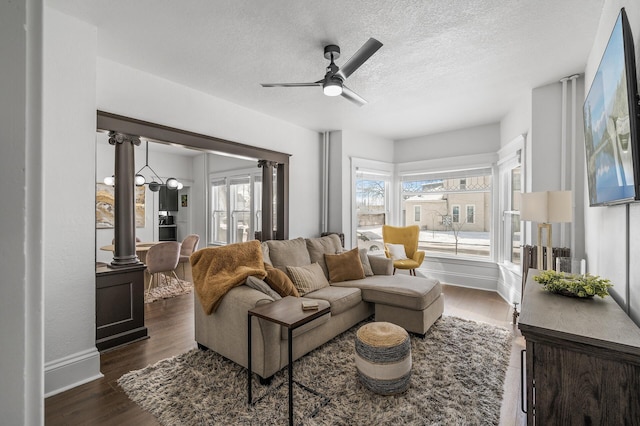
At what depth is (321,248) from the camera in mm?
3949

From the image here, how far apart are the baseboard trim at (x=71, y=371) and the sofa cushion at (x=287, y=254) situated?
5.65 feet

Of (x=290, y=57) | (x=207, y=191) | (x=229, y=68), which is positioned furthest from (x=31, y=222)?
(x=207, y=191)

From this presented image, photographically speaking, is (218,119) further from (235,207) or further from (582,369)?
(582,369)

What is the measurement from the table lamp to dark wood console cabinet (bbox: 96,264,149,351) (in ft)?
12.7

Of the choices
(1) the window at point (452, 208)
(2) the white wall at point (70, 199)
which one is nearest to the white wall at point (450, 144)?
(1) the window at point (452, 208)

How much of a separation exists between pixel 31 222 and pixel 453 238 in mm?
5929

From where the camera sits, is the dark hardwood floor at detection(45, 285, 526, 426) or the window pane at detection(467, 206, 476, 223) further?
the window pane at detection(467, 206, 476, 223)

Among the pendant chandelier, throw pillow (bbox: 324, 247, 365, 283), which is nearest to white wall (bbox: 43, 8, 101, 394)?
throw pillow (bbox: 324, 247, 365, 283)

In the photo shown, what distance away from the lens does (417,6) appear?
2166 mm

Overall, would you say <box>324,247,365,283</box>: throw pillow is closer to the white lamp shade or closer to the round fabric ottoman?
the round fabric ottoman

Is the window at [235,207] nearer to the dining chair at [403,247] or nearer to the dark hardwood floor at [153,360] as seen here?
the dark hardwood floor at [153,360]

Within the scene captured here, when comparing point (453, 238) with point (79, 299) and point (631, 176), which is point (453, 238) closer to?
point (631, 176)

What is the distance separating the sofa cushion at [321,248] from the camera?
3.82 metres

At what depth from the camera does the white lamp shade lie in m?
2.75
